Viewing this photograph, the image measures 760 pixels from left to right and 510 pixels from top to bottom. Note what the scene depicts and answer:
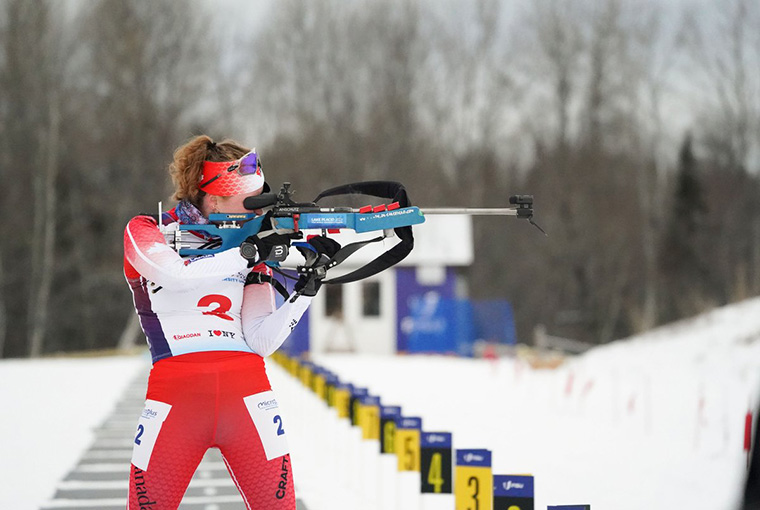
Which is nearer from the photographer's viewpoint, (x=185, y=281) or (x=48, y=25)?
(x=185, y=281)

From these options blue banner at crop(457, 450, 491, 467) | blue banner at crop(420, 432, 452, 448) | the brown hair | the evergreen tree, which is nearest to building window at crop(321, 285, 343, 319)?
the evergreen tree

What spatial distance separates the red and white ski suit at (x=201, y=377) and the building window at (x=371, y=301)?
26.7 m

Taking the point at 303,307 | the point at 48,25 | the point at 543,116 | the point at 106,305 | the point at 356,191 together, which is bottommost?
the point at 106,305

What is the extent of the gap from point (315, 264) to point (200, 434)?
2.60 feet

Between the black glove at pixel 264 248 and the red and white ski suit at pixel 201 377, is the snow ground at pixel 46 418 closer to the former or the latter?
the red and white ski suit at pixel 201 377

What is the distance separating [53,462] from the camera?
406 inches

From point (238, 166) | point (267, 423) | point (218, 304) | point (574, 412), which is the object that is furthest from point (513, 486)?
point (574, 412)

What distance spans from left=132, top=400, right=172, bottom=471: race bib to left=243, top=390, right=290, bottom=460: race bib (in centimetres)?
32

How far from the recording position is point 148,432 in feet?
13.1

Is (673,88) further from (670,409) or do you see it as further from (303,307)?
(303,307)

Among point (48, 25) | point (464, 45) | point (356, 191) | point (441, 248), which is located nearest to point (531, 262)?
point (464, 45)

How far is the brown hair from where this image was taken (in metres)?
4.31

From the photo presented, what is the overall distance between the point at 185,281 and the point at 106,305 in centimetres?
3749

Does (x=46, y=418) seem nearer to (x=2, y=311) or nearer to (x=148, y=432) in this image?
(x=148, y=432)
